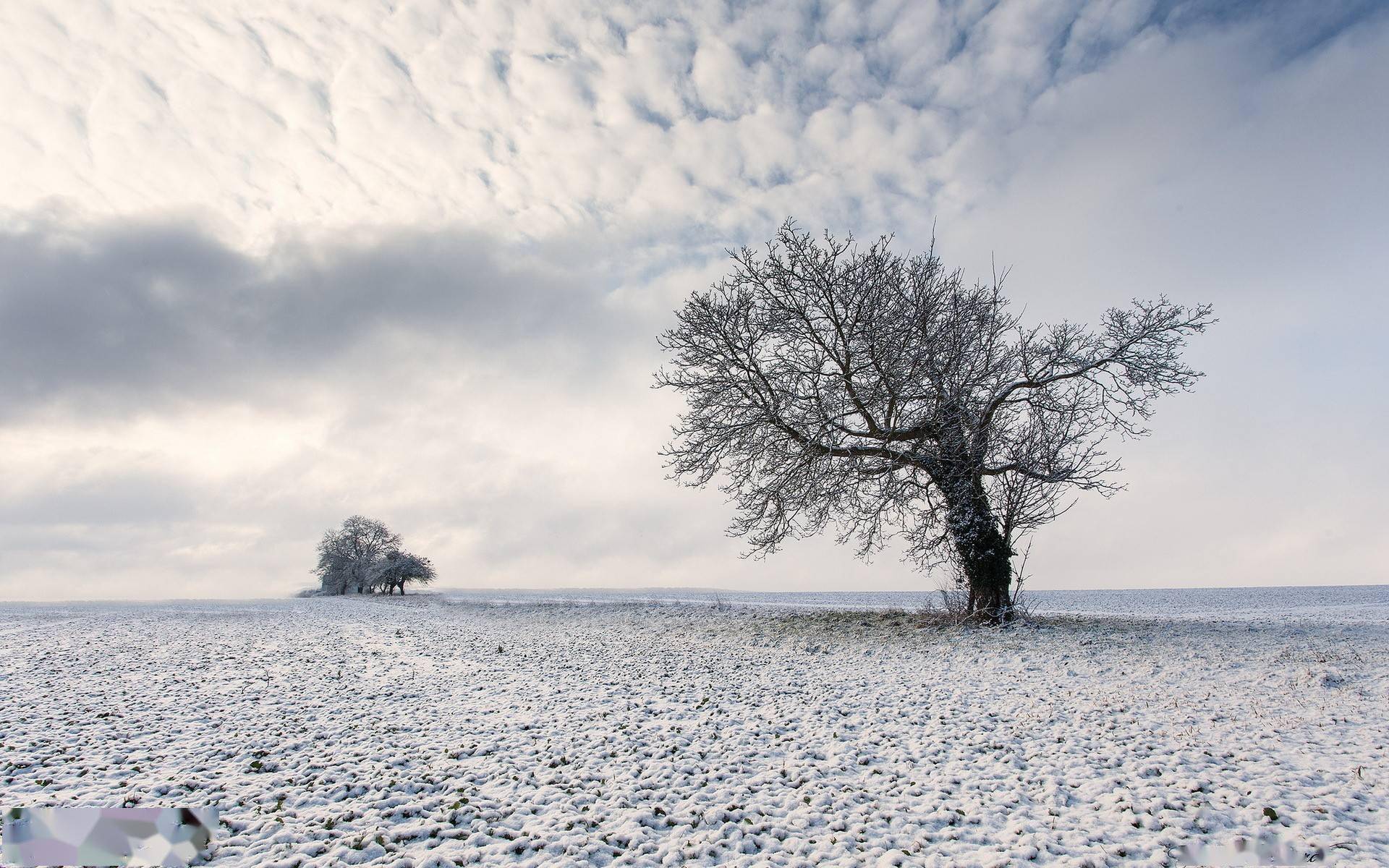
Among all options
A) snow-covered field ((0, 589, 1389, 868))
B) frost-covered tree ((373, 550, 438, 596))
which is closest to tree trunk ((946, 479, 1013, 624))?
snow-covered field ((0, 589, 1389, 868))

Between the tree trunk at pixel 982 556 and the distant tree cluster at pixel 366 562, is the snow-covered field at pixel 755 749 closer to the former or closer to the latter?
the tree trunk at pixel 982 556

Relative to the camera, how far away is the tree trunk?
62.2ft

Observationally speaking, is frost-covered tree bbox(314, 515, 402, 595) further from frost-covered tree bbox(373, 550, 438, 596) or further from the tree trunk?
the tree trunk

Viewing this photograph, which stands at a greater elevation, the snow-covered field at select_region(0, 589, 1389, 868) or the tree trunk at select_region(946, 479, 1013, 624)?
the tree trunk at select_region(946, 479, 1013, 624)

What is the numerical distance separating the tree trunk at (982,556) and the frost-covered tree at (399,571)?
2548 inches

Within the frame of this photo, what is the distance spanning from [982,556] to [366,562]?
6942 centimetres

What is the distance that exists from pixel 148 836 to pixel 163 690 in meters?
9.04

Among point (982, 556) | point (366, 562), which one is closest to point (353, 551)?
point (366, 562)

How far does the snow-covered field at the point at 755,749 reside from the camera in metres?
6.09

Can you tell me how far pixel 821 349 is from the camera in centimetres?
1975

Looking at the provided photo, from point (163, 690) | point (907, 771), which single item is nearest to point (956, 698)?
point (907, 771)

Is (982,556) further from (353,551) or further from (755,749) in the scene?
(353,551)

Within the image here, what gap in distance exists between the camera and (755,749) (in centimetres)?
872

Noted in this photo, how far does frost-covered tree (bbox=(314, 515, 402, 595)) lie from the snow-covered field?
57.9 m
